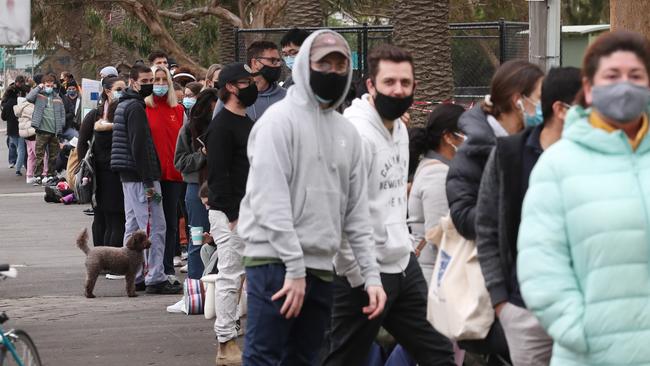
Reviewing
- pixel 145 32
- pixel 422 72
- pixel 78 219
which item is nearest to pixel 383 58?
pixel 422 72

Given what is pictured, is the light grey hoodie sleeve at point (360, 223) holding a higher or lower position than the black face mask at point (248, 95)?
lower

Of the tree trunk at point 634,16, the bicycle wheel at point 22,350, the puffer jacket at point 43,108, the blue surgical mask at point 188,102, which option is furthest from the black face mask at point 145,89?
the puffer jacket at point 43,108

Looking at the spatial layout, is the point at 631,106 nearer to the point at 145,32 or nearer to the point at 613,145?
the point at 613,145

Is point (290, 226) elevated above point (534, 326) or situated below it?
above

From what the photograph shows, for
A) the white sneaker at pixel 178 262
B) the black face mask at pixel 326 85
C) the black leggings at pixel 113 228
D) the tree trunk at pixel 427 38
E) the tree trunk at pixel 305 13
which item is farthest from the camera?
the tree trunk at pixel 305 13

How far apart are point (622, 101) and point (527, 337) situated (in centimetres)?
125

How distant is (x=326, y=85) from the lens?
5742mm

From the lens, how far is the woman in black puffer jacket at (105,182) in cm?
1257

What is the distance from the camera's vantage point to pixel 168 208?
12.3 m

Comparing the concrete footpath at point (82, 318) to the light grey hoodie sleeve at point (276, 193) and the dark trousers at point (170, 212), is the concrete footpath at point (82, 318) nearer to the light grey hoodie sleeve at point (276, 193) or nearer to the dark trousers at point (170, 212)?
the dark trousers at point (170, 212)

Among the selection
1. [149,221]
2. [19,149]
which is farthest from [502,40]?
[19,149]

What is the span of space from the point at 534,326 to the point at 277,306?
1.15 m

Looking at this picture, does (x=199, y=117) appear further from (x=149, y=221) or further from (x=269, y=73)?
(x=149, y=221)

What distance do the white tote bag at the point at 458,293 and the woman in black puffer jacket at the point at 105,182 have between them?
7.08 m
